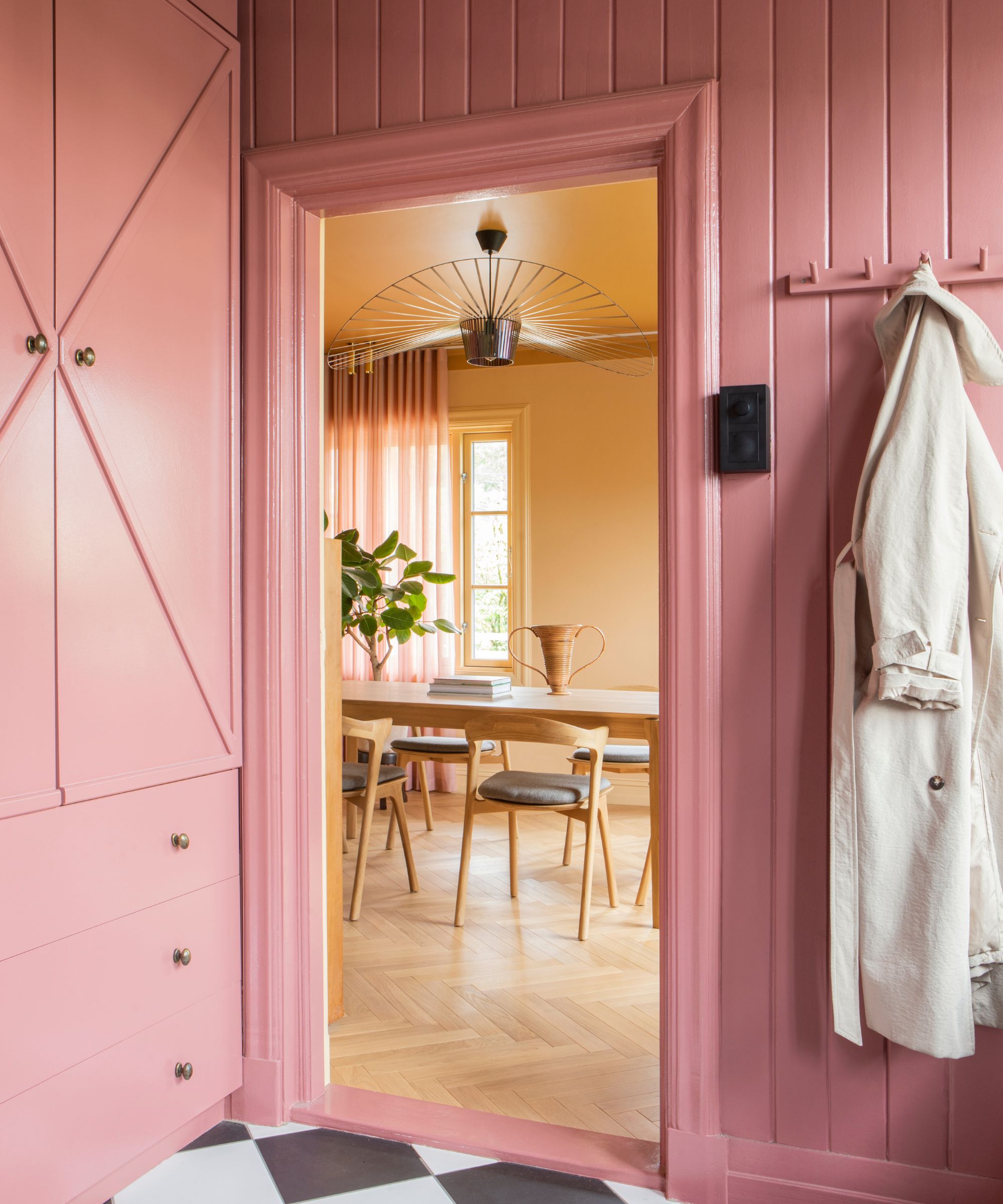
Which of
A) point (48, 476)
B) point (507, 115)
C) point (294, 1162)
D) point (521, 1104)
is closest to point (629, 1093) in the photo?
point (521, 1104)

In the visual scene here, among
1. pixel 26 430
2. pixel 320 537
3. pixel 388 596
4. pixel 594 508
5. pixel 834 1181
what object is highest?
pixel 594 508

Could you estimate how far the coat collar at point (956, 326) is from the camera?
1628 mm

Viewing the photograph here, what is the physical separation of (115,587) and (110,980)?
73cm

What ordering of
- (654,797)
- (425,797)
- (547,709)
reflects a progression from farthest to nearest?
(425,797) → (547,709) → (654,797)

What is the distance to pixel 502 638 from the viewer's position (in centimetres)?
603

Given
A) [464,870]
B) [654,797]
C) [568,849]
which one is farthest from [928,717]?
[568,849]

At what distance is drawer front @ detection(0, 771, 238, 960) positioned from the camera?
161 cm

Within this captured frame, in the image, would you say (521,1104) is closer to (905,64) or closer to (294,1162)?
(294,1162)

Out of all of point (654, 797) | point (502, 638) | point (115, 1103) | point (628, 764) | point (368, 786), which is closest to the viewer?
point (115, 1103)

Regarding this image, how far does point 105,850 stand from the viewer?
179cm

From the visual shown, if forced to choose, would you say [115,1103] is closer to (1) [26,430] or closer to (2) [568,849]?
(1) [26,430]

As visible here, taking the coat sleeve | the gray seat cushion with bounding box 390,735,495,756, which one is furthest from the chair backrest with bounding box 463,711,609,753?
the coat sleeve

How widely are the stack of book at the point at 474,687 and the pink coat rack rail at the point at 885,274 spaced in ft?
7.80

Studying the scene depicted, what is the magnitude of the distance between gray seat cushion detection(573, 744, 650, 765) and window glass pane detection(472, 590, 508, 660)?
173cm
